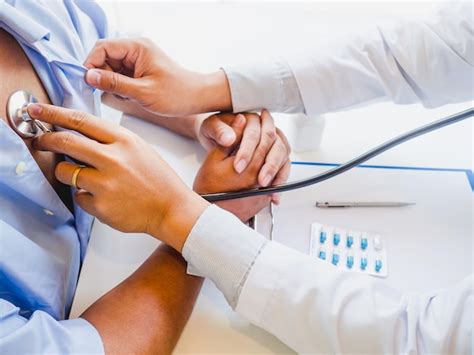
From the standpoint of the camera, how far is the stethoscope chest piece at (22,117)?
1.70 feet

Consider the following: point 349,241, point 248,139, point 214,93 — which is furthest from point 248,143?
point 349,241

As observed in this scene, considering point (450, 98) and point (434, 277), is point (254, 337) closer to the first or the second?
point (434, 277)

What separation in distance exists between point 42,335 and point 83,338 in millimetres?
49

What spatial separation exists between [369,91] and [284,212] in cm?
29

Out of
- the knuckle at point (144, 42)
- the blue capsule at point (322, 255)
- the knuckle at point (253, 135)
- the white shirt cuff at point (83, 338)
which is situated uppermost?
the knuckle at point (144, 42)

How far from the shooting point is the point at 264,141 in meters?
0.72

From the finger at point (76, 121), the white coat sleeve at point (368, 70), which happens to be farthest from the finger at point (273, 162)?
the finger at point (76, 121)

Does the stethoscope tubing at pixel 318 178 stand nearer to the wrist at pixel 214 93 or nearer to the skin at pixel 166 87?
the skin at pixel 166 87

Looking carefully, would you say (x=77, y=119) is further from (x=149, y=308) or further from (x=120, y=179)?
(x=149, y=308)

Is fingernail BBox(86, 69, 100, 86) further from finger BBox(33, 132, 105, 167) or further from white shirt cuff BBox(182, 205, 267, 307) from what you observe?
white shirt cuff BBox(182, 205, 267, 307)

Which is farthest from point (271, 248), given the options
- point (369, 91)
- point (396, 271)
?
point (369, 91)

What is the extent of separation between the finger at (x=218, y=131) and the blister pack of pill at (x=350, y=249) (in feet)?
0.64

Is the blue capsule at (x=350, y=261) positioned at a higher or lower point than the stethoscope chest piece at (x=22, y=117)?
lower

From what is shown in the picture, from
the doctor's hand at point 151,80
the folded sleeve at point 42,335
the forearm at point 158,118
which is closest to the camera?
the folded sleeve at point 42,335
